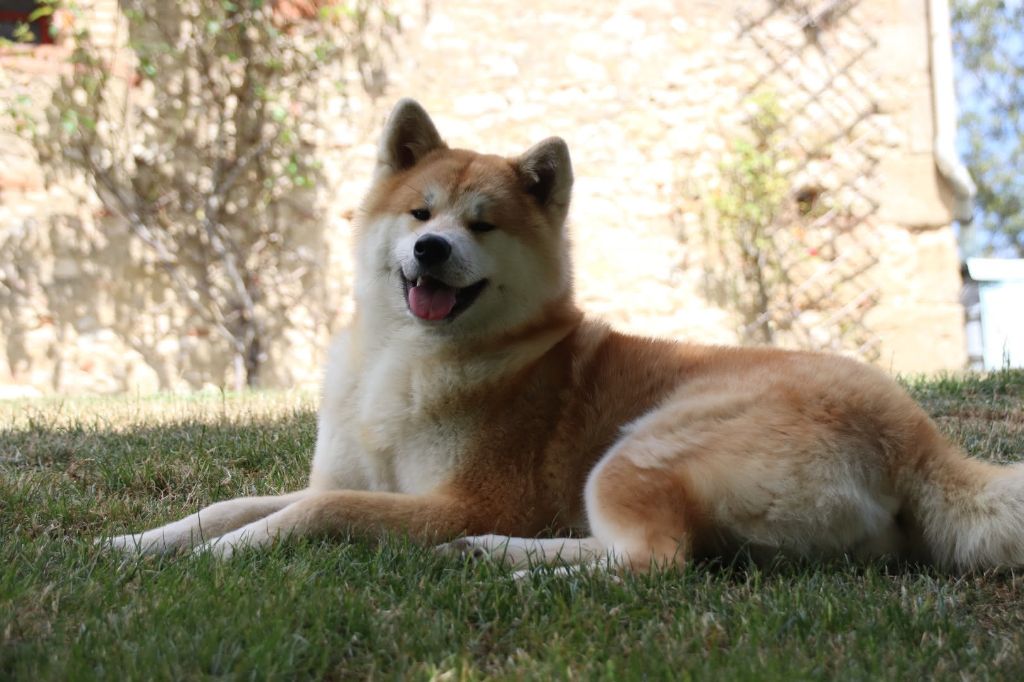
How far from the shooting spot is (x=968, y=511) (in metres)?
2.25

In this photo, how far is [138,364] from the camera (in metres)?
7.28

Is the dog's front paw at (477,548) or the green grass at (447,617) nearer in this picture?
the green grass at (447,617)

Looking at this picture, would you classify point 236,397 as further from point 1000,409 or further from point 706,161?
point 706,161

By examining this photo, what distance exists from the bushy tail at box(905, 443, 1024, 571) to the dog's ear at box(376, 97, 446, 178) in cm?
180

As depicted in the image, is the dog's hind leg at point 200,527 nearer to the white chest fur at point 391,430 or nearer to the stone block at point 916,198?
the white chest fur at point 391,430

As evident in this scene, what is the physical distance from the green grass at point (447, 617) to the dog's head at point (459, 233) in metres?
0.84

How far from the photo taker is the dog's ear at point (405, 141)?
10.1 ft

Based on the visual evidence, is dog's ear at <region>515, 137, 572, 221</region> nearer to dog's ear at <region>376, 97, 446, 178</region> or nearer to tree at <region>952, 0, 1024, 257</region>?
dog's ear at <region>376, 97, 446, 178</region>

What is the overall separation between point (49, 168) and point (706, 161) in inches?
204

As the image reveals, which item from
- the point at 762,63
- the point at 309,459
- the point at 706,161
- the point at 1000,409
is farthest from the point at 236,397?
the point at 762,63

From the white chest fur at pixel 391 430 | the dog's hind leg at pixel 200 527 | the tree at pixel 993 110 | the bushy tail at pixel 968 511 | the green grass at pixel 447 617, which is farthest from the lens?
the tree at pixel 993 110

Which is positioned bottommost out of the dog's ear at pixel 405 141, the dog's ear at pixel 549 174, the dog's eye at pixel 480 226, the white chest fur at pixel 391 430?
the white chest fur at pixel 391 430

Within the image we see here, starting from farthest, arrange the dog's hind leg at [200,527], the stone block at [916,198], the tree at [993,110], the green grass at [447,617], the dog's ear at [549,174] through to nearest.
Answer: the tree at [993,110] < the stone block at [916,198] < the dog's ear at [549,174] < the dog's hind leg at [200,527] < the green grass at [447,617]

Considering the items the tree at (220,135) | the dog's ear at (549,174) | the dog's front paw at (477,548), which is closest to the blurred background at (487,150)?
the tree at (220,135)
